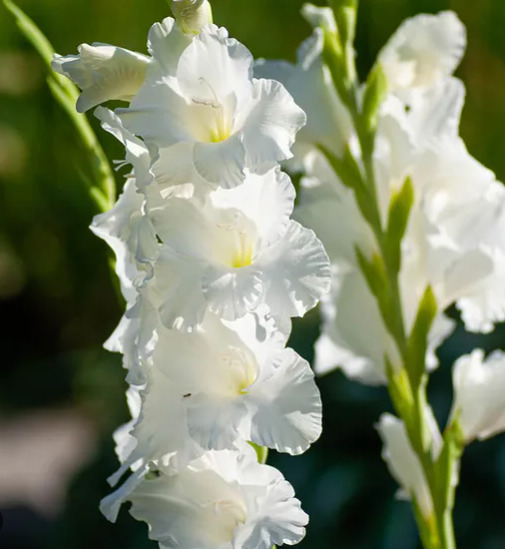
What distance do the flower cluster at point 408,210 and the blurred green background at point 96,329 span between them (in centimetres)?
23

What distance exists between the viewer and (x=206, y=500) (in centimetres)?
56

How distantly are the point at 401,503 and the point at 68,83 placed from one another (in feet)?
6.14

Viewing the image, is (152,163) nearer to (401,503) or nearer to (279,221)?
(279,221)

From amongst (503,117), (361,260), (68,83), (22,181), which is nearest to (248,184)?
(68,83)

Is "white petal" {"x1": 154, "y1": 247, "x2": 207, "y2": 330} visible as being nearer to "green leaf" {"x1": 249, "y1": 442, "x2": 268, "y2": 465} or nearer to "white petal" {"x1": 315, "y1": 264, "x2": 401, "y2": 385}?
"green leaf" {"x1": 249, "y1": 442, "x2": 268, "y2": 465}

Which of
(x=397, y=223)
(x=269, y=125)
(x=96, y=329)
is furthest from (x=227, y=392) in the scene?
(x=96, y=329)

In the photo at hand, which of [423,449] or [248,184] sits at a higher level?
[248,184]

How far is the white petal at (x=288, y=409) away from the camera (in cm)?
49

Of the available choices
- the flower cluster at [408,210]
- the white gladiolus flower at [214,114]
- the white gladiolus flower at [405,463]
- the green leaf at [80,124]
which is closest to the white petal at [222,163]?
the white gladiolus flower at [214,114]

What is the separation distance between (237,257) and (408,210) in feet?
0.80

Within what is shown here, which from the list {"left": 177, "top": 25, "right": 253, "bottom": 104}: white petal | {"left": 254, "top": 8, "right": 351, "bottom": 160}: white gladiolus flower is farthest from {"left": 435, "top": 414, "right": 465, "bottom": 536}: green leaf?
{"left": 177, "top": 25, "right": 253, "bottom": 104}: white petal

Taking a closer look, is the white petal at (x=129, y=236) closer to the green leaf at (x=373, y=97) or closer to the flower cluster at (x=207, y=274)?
the flower cluster at (x=207, y=274)

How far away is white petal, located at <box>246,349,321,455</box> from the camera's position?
19.4 inches

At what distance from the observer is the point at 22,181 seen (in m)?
5.38
